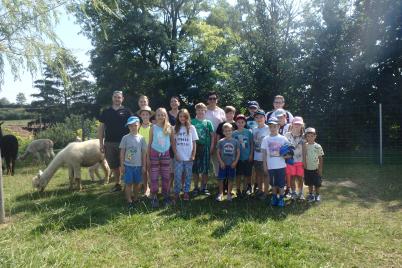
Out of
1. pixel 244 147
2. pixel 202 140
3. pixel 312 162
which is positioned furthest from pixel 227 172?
pixel 312 162

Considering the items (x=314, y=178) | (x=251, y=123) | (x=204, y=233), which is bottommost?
(x=204, y=233)

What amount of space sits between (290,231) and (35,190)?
215 inches

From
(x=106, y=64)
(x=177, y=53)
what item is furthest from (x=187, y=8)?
(x=106, y=64)

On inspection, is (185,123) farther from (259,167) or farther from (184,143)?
(259,167)

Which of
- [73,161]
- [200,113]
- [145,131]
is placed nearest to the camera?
[200,113]

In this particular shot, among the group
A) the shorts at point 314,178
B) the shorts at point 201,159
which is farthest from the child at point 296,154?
the shorts at point 201,159

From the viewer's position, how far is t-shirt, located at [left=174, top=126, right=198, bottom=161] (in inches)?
234

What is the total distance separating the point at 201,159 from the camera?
21.1 feet

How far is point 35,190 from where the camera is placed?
762 centimetres

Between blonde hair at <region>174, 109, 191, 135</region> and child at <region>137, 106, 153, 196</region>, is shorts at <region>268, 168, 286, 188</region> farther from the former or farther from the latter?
child at <region>137, 106, 153, 196</region>

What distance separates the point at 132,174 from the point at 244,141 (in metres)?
1.90

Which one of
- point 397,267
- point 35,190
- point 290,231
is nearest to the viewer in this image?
point 397,267

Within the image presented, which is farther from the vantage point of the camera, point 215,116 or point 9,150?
point 9,150

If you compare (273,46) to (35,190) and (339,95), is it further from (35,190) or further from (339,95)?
(35,190)
